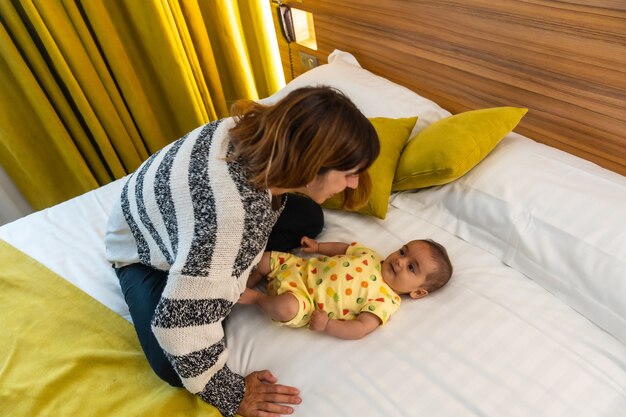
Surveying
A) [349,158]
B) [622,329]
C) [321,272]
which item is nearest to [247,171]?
[349,158]

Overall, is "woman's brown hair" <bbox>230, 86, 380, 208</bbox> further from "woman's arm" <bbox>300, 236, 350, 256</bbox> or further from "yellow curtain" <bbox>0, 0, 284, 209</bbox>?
"yellow curtain" <bbox>0, 0, 284, 209</bbox>

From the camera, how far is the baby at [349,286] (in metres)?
0.97

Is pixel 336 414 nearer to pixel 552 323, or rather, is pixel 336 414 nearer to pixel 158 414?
pixel 158 414

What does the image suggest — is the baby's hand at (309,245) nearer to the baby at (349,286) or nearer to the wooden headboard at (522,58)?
the baby at (349,286)

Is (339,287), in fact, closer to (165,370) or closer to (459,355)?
(459,355)

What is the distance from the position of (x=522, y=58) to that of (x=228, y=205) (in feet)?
3.10

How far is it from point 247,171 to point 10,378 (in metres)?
0.71

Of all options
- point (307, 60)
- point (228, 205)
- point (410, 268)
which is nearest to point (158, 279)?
point (228, 205)

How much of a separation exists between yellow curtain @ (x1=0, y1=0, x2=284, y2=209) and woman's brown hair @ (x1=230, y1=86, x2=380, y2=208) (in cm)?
132

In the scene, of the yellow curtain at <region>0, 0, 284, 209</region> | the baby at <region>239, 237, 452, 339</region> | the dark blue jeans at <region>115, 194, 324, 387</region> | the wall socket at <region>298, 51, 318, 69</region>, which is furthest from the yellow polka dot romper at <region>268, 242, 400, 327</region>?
the yellow curtain at <region>0, 0, 284, 209</region>

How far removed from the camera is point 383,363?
2.97 ft

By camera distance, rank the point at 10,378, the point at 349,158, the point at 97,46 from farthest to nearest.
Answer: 1. the point at 97,46
2. the point at 10,378
3. the point at 349,158

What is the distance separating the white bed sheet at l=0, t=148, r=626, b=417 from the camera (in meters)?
0.82

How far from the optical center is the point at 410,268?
1.05m
